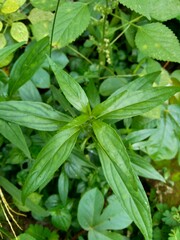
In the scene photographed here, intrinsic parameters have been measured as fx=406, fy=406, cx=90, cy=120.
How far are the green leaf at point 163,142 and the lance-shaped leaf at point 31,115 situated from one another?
55 cm

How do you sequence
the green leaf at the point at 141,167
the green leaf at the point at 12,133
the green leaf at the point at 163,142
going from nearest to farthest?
the green leaf at the point at 12,133 → the green leaf at the point at 141,167 → the green leaf at the point at 163,142

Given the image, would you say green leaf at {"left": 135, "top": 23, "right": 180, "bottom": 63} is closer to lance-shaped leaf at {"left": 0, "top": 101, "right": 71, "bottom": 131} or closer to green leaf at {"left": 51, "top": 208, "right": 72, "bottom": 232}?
lance-shaped leaf at {"left": 0, "top": 101, "right": 71, "bottom": 131}

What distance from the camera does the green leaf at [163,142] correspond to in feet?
5.46

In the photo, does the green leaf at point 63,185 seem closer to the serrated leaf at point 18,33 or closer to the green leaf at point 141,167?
the green leaf at point 141,167

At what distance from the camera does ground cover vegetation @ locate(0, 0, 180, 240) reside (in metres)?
1.12

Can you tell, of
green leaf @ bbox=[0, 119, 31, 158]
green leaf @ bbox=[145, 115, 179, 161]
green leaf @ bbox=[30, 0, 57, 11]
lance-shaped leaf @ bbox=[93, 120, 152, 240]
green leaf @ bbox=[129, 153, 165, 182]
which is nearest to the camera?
lance-shaped leaf @ bbox=[93, 120, 152, 240]

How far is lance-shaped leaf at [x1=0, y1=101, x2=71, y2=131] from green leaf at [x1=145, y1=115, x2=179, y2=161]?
1.81ft

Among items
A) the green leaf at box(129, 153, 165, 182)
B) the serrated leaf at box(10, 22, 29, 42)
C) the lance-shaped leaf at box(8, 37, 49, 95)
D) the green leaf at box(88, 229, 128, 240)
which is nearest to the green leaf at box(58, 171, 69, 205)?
the green leaf at box(88, 229, 128, 240)

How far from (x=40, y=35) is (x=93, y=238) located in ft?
2.69

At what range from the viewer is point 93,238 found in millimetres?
1533

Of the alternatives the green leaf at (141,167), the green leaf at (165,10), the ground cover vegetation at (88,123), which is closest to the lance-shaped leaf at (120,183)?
the ground cover vegetation at (88,123)

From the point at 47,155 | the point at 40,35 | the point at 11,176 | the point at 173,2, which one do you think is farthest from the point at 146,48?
the point at 11,176

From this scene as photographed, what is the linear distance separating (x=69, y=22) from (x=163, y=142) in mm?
615

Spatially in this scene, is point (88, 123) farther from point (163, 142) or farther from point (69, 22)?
point (163, 142)
